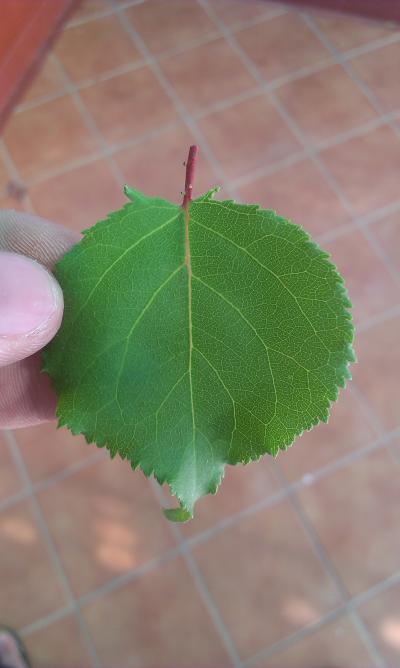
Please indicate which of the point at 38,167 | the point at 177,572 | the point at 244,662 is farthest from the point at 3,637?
the point at 38,167

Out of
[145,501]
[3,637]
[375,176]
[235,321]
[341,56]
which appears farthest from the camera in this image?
[341,56]

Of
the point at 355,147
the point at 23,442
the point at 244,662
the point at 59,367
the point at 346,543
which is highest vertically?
the point at 355,147

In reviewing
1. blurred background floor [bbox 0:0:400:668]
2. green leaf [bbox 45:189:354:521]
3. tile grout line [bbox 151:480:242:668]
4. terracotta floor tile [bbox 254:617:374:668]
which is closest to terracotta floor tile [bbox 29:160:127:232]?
blurred background floor [bbox 0:0:400:668]

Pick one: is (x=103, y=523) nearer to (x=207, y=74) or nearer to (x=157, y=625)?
Result: (x=157, y=625)

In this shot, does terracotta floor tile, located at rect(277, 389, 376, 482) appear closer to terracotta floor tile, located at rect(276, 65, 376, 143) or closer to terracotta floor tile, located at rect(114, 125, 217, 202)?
terracotta floor tile, located at rect(114, 125, 217, 202)

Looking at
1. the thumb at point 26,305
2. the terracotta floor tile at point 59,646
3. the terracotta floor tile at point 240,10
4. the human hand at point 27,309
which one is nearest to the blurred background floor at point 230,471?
the terracotta floor tile at point 59,646

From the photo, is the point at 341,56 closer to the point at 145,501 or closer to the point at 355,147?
the point at 355,147

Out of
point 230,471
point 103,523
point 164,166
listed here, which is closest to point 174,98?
point 164,166
